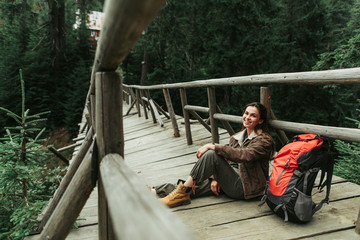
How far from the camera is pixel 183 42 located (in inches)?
597

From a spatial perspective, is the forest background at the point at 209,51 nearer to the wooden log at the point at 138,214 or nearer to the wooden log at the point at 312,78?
the wooden log at the point at 312,78

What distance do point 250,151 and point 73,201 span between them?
1.54 metres

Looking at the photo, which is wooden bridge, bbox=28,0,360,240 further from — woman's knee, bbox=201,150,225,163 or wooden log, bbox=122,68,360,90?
woman's knee, bbox=201,150,225,163

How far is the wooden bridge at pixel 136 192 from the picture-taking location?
0.70 m

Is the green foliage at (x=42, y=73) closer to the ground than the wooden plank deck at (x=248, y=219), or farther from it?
farther from it

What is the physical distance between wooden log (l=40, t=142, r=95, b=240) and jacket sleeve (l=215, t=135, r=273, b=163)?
129cm

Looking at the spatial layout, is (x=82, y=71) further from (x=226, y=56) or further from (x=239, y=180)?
(x=239, y=180)

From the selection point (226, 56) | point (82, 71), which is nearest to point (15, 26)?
point (82, 71)

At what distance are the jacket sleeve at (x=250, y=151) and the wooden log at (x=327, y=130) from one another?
0.22 m

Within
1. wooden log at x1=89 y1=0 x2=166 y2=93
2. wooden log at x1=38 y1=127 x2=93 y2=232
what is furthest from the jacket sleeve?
wooden log at x1=89 y1=0 x2=166 y2=93

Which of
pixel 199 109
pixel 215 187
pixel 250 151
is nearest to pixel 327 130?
pixel 250 151

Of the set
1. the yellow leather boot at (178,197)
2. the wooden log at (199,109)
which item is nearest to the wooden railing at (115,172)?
the yellow leather boot at (178,197)

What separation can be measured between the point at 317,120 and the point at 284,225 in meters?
13.9

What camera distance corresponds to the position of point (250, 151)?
94.0 inches
